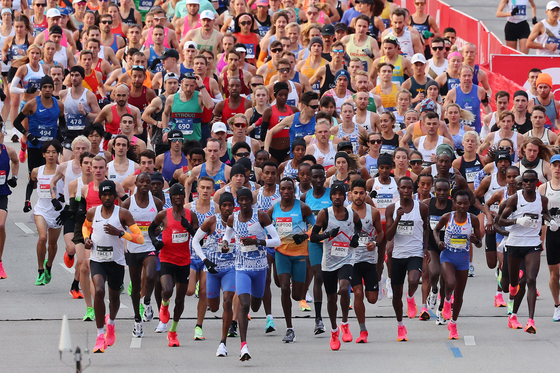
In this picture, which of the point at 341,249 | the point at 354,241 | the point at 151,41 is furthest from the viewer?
the point at 151,41

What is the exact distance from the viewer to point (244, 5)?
21.6 m

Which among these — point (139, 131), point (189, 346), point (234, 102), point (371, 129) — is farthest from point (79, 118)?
point (189, 346)

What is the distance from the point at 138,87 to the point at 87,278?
535cm

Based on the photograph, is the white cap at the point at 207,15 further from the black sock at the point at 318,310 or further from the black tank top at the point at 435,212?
the black sock at the point at 318,310

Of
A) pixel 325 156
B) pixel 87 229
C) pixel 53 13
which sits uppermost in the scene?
pixel 53 13

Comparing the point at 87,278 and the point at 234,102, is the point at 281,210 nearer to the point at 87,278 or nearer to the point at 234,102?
the point at 87,278

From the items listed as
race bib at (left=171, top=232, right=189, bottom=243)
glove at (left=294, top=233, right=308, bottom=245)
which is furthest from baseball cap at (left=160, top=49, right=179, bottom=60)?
glove at (left=294, top=233, right=308, bottom=245)

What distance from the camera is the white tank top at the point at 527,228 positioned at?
13586mm

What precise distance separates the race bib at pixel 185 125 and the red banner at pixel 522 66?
6.75m

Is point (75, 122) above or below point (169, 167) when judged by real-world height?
above

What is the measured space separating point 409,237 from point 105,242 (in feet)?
11.9

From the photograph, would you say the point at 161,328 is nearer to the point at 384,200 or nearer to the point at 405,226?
the point at 405,226

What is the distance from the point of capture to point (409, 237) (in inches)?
520

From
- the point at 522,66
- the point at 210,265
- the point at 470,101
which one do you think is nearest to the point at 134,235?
the point at 210,265
